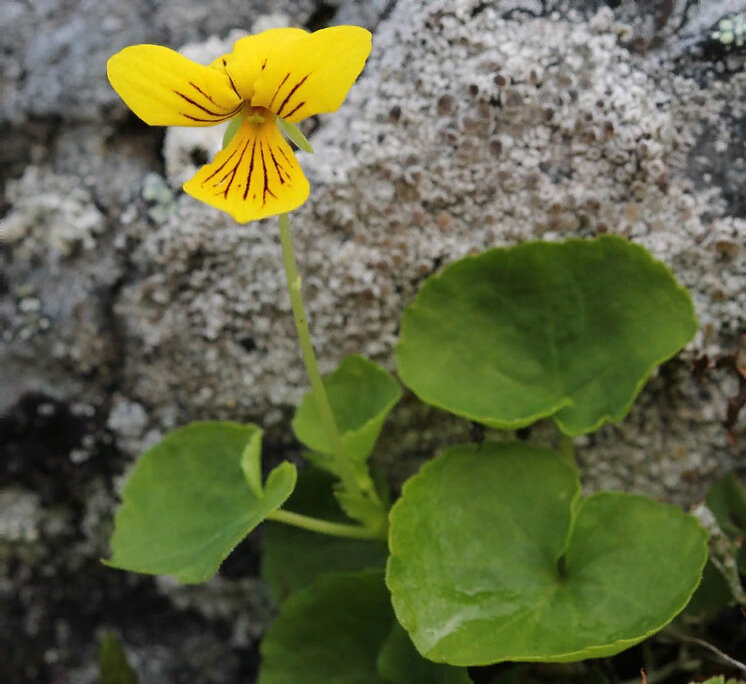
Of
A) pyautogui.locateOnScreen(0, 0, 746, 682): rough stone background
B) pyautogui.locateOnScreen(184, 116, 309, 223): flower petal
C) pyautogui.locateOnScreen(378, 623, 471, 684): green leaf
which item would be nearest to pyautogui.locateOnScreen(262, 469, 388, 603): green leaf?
pyautogui.locateOnScreen(0, 0, 746, 682): rough stone background

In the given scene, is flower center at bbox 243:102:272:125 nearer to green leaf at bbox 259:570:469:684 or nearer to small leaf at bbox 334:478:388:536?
small leaf at bbox 334:478:388:536

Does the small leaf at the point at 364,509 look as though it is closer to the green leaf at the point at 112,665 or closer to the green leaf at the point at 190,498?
the green leaf at the point at 190,498

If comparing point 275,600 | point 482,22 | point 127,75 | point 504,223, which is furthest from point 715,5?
point 275,600

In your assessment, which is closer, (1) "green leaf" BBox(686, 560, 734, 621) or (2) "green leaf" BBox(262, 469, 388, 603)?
(1) "green leaf" BBox(686, 560, 734, 621)

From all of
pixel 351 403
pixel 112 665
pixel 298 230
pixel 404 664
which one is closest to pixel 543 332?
pixel 351 403

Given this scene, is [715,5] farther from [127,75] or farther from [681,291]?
[127,75]

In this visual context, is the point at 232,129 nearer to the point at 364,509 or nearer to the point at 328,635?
the point at 364,509

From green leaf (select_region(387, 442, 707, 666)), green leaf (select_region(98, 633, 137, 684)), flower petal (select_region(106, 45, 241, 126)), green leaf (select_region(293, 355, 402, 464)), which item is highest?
flower petal (select_region(106, 45, 241, 126))
